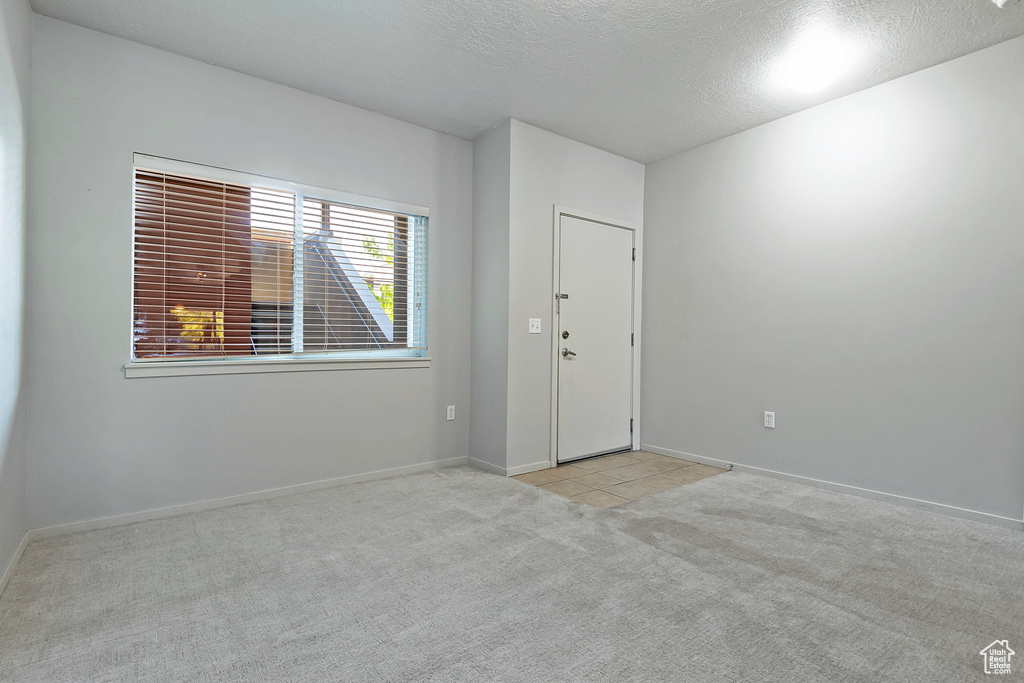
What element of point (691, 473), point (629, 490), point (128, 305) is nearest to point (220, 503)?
point (128, 305)

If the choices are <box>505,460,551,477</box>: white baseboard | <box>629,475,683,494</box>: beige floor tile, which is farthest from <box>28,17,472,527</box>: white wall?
<box>629,475,683,494</box>: beige floor tile

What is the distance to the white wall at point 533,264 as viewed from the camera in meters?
3.78

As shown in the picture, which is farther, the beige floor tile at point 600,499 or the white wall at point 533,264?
the white wall at point 533,264

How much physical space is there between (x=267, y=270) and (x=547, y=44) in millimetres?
2145

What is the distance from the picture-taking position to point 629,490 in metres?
3.40

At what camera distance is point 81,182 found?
2.63m

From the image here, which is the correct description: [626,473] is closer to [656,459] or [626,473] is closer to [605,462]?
[605,462]

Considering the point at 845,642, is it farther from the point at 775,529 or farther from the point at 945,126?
the point at 945,126

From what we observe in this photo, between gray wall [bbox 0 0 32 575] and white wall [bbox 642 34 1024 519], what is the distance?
13.7 ft

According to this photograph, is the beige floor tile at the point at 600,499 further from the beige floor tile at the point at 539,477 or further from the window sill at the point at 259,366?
the window sill at the point at 259,366

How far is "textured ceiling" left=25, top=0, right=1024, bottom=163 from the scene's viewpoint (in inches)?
97.7

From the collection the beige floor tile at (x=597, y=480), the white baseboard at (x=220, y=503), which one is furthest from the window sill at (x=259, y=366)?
the beige floor tile at (x=597, y=480)

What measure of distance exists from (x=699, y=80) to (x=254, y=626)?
3.59m

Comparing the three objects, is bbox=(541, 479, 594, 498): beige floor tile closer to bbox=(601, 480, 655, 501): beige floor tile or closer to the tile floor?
the tile floor
